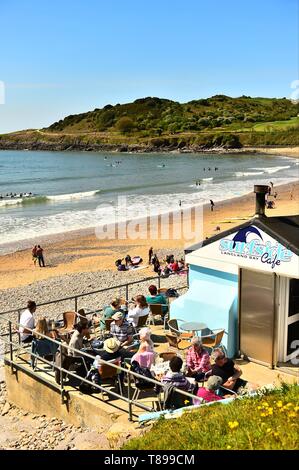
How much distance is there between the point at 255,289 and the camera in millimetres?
8352

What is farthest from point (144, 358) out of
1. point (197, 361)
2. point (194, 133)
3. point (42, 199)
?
point (194, 133)

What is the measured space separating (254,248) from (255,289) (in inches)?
26.5

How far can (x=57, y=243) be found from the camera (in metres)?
29.6

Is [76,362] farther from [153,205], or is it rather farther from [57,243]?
[153,205]

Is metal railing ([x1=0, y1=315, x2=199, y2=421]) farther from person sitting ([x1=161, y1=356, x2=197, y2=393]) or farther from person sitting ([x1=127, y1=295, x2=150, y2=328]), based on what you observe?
person sitting ([x1=127, y1=295, x2=150, y2=328])

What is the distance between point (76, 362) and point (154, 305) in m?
2.97

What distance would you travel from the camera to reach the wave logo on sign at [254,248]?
8023mm

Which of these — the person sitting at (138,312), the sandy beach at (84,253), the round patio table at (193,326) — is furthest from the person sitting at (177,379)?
the sandy beach at (84,253)

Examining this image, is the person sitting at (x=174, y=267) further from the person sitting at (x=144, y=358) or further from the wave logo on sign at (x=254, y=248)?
the person sitting at (x=144, y=358)

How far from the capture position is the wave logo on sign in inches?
316

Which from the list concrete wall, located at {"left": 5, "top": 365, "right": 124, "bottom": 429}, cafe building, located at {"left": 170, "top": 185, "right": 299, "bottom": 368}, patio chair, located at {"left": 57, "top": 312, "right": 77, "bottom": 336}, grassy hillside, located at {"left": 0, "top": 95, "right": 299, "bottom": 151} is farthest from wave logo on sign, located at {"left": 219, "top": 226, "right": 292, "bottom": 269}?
grassy hillside, located at {"left": 0, "top": 95, "right": 299, "bottom": 151}

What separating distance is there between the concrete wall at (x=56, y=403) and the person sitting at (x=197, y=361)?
1.22 metres

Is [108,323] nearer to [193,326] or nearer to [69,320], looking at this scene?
[69,320]

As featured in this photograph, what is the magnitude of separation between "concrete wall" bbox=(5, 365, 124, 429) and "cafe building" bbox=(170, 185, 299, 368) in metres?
2.52
